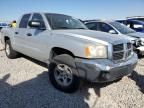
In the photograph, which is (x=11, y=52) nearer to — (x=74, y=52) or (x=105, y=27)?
(x=74, y=52)

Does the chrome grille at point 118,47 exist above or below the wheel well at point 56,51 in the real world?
above

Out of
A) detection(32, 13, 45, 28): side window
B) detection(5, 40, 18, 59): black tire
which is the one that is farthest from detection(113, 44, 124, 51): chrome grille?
detection(5, 40, 18, 59): black tire

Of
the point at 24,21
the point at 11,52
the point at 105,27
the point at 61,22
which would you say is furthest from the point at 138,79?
the point at 11,52

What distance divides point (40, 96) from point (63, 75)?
27.2 inches

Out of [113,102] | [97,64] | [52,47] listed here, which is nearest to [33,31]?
[52,47]

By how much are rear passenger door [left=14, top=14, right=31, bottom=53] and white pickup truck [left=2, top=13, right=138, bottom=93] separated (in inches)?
19.2

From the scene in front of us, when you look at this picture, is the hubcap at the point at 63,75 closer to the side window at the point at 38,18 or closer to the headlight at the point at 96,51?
the headlight at the point at 96,51

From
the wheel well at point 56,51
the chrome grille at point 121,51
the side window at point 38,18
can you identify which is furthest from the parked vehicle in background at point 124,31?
the wheel well at point 56,51

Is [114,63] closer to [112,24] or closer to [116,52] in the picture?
[116,52]

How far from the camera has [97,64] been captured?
3.85 m

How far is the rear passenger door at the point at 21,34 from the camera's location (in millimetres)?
6254

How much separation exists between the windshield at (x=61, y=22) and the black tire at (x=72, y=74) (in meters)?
1.02

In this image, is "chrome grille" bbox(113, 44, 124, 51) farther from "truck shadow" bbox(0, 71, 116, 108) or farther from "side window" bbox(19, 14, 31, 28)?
"side window" bbox(19, 14, 31, 28)

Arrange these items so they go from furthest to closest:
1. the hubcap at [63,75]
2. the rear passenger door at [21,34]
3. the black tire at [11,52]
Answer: the black tire at [11,52] < the rear passenger door at [21,34] < the hubcap at [63,75]
